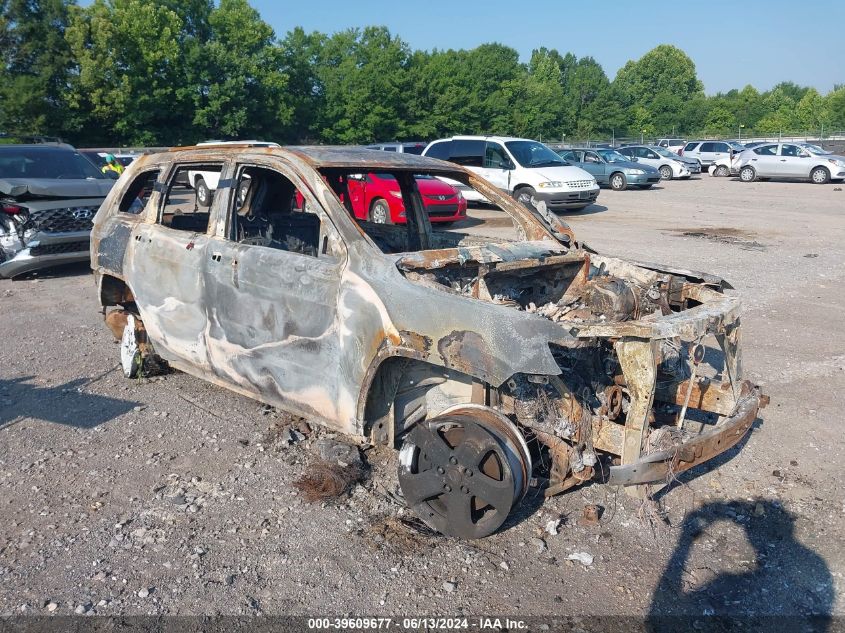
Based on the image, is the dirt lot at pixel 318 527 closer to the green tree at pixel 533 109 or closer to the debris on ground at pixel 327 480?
the debris on ground at pixel 327 480

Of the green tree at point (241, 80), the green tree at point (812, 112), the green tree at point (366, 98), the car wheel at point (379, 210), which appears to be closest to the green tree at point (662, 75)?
the green tree at point (812, 112)

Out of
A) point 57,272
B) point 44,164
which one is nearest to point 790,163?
point 44,164

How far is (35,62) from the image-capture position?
37781 millimetres

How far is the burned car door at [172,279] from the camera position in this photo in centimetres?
471

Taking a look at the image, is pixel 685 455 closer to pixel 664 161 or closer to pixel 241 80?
pixel 664 161

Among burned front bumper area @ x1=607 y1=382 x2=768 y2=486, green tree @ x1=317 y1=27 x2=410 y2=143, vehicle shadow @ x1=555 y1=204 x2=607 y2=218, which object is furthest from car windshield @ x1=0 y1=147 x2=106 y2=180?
green tree @ x1=317 y1=27 x2=410 y2=143

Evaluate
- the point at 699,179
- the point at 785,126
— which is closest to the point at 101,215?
the point at 699,179

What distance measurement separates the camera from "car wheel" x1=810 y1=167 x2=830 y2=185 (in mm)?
26016

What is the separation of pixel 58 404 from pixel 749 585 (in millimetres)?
4780

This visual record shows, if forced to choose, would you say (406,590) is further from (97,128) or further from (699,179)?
(97,128)

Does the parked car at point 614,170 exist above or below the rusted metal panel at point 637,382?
above

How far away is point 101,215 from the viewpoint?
572 cm

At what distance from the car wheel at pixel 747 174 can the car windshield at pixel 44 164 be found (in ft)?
82.4

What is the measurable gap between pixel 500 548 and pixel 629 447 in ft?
2.73
